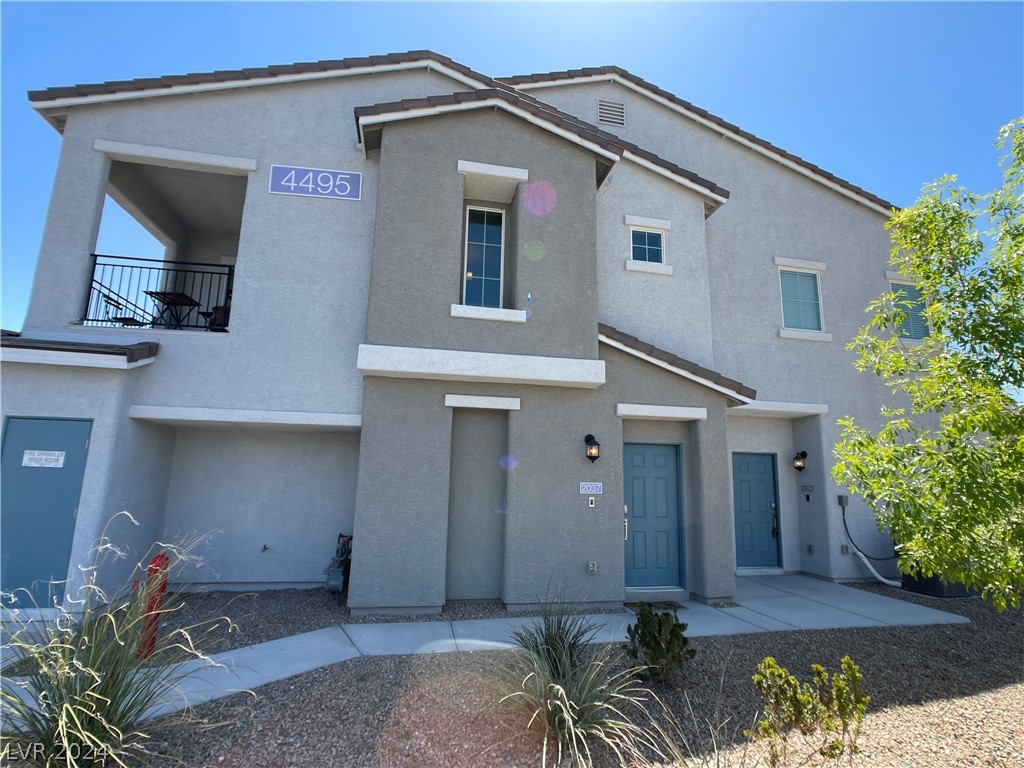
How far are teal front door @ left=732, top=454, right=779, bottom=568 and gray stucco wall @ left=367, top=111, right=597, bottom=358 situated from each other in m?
5.47

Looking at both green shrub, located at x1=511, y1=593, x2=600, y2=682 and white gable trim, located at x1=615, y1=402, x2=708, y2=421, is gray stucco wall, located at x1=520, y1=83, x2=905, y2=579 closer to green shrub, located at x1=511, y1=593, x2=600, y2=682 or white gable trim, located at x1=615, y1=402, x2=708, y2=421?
white gable trim, located at x1=615, y1=402, x2=708, y2=421

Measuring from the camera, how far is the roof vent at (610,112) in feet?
38.5

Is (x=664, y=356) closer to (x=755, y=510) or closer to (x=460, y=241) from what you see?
(x=460, y=241)

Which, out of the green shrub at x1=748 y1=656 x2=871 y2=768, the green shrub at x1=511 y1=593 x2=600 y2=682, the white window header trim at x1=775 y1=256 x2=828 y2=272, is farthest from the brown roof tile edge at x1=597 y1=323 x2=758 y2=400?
the green shrub at x1=748 y1=656 x2=871 y2=768

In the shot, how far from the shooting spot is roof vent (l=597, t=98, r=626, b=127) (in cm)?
1175

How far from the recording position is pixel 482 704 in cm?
485

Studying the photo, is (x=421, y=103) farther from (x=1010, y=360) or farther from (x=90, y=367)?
(x=1010, y=360)

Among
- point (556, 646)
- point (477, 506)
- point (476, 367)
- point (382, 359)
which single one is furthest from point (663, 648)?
point (382, 359)

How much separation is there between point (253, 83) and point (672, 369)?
8.59 metres

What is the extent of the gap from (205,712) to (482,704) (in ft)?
8.06

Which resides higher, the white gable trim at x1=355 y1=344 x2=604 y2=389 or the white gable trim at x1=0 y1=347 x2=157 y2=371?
the white gable trim at x1=355 y1=344 x2=604 y2=389

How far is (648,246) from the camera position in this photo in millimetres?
10406

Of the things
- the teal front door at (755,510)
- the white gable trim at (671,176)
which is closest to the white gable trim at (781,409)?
Result: the teal front door at (755,510)

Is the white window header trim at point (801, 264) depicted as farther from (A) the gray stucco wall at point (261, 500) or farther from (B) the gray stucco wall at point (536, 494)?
(A) the gray stucco wall at point (261, 500)
